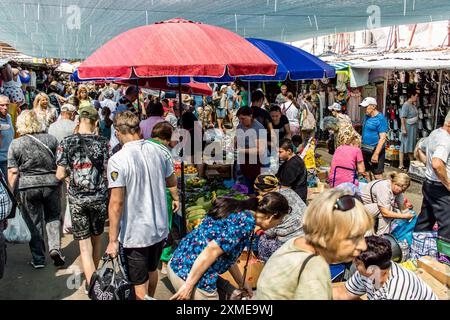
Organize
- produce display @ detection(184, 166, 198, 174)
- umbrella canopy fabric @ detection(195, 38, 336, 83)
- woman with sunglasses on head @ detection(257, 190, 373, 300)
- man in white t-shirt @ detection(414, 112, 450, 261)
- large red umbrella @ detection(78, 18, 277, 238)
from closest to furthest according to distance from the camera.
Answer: woman with sunglasses on head @ detection(257, 190, 373, 300)
large red umbrella @ detection(78, 18, 277, 238)
man in white t-shirt @ detection(414, 112, 450, 261)
umbrella canopy fabric @ detection(195, 38, 336, 83)
produce display @ detection(184, 166, 198, 174)

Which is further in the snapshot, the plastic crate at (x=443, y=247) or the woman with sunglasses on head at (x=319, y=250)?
the plastic crate at (x=443, y=247)

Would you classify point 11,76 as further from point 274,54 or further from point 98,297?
point 98,297

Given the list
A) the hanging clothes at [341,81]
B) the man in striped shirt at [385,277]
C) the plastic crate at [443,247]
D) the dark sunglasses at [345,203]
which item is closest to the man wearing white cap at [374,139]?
the plastic crate at [443,247]

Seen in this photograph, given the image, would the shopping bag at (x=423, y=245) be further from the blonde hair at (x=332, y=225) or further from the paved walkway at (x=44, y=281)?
the blonde hair at (x=332, y=225)

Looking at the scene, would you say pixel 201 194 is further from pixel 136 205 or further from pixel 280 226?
pixel 136 205

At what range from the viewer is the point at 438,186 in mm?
4719

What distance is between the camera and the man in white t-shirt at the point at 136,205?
328 cm

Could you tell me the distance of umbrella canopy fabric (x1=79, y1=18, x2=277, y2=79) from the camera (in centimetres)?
395

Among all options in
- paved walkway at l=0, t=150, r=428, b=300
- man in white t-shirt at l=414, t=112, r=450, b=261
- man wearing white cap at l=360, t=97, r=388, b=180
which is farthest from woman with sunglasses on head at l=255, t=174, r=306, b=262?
man wearing white cap at l=360, t=97, r=388, b=180

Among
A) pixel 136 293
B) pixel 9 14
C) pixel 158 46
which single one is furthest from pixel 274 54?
pixel 9 14

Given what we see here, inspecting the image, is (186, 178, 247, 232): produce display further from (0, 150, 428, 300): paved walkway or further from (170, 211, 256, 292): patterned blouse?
(170, 211, 256, 292): patterned blouse

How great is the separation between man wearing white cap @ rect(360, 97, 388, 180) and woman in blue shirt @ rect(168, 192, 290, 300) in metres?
5.01

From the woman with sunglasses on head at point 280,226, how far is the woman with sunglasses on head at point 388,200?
1131mm

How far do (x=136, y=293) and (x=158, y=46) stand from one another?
2.24 meters
